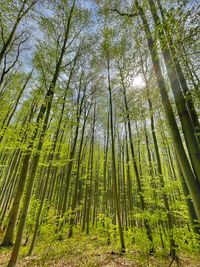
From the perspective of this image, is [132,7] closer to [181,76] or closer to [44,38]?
[181,76]

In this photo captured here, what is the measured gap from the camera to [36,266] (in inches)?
220

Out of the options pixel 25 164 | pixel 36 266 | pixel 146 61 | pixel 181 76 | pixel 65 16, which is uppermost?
pixel 65 16

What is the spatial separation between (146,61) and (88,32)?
137 inches

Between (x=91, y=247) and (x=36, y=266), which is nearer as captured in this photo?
(x=36, y=266)

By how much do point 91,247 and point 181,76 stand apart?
9.34m

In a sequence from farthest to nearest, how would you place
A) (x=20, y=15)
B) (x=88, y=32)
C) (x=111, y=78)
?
(x=111, y=78) → (x=88, y=32) → (x=20, y=15)

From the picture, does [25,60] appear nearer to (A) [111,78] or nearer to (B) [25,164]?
(A) [111,78]

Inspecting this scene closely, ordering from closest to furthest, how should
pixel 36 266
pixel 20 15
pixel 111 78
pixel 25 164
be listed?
1. pixel 25 164
2. pixel 36 266
3. pixel 20 15
4. pixel 111 78

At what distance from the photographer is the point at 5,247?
24.6ft

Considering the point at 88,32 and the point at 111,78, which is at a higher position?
the point at 88,32

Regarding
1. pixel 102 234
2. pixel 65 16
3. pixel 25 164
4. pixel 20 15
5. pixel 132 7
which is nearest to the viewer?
pixel 132 7

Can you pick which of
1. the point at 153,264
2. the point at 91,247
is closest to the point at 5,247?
the point at 91,247

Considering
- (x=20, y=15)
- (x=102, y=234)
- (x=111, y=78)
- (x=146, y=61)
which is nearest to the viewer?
(x=20, y=15)

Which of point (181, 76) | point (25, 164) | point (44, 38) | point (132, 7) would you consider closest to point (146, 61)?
point (132, 7)
